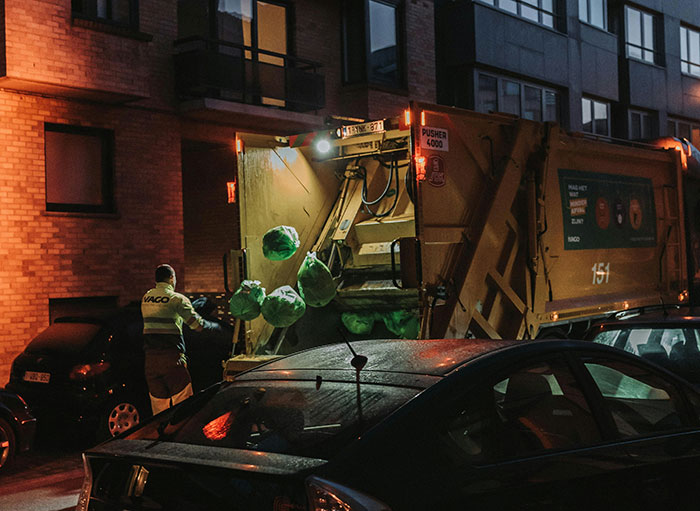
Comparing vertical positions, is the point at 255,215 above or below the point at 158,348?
above

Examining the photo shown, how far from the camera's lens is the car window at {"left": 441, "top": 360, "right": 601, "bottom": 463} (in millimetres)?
3404

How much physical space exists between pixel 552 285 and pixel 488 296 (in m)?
1.21

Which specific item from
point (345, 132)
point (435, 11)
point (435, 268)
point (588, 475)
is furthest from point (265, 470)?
point (435, 11)

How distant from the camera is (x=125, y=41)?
1380 cm

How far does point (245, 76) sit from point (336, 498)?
12939mm

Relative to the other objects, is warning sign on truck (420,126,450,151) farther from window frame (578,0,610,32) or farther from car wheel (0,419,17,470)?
window frame (578,0,610,32)

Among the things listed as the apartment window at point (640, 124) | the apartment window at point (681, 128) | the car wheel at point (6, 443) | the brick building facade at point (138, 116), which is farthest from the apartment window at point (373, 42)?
the apartment window at point (681, 128)

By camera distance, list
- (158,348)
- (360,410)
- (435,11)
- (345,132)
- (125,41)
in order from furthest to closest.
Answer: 1. (435,11)
2. (125,41)
3. (345,132)
4. (158,348)
5. (360,410)

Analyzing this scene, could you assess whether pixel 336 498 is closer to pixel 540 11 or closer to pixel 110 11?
pixel 110 11

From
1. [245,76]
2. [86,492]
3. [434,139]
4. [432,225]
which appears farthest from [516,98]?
[86,492]

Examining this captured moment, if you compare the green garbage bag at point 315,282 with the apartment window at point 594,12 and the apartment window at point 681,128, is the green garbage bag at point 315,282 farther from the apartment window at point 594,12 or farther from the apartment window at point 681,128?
the apartment window at point 681,128

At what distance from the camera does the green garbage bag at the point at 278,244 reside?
9359 millimetres

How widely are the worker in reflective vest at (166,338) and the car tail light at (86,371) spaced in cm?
108

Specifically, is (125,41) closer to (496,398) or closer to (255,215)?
(255,215)
